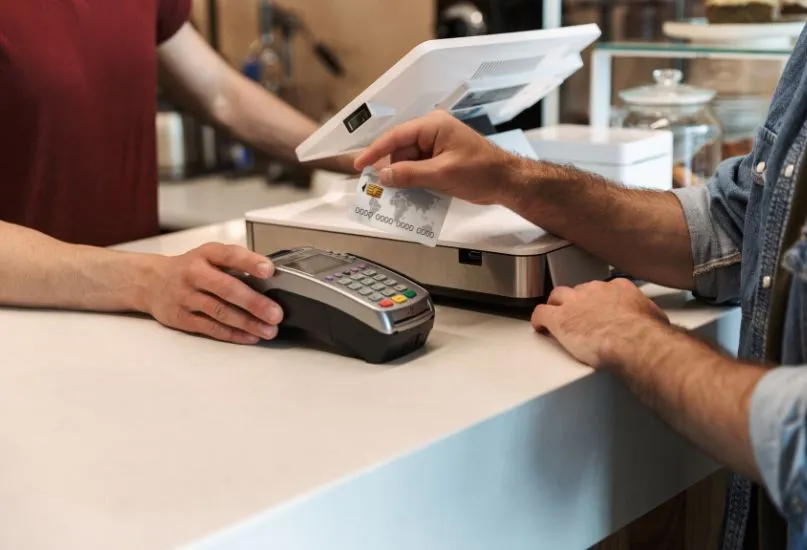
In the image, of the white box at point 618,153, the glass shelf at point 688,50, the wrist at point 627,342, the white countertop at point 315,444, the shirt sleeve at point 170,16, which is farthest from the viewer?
the shirt sleeve at point 170,16

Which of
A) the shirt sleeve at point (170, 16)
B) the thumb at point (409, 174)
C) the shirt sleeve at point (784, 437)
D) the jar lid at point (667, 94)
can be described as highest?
the shirt sleeve at point (170, 16)

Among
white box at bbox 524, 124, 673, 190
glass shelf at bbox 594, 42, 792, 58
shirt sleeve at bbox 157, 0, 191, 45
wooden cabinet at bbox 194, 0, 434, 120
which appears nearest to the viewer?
white box at bbox 524, 124, 673, 190

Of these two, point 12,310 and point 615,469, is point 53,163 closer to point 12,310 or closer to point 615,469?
point 12,310

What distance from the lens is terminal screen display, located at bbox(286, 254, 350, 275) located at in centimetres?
85

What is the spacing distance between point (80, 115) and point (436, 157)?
0.65 metres

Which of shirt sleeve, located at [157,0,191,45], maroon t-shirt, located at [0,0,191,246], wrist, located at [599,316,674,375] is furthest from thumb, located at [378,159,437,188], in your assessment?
shirt sleeve, located at [157,0,191,45]

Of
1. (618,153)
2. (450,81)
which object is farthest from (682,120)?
(450,81)

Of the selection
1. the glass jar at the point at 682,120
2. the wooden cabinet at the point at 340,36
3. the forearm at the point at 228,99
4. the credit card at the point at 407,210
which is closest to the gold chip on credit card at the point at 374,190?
the credit card at the point at 407,210

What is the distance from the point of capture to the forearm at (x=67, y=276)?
37.2 inches

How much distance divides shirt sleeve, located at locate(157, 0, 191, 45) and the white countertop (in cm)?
70

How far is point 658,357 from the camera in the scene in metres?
0.76

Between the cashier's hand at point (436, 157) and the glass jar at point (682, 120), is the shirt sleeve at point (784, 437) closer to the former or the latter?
the cashier's hand at point (436, 157)

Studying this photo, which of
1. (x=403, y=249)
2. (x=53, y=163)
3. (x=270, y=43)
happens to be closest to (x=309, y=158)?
(x=403, y=249)

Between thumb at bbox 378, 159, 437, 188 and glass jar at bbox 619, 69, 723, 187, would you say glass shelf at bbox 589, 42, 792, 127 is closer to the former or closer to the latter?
glass jar at bbox 619, 69, 723, 187
